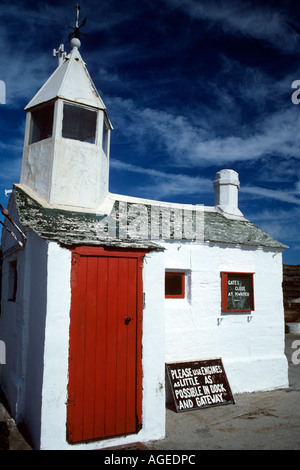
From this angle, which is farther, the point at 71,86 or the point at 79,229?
the point at 71,86

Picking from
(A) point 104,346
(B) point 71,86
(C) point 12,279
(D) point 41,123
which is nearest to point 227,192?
(B) point 71,86

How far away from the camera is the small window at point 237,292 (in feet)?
27.8

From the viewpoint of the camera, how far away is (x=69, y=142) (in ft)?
25.7

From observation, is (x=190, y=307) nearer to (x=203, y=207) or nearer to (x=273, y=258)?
(x=273, y=258)

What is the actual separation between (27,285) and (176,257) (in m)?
3.50

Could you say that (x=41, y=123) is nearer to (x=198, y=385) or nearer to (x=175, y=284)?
(x=175, y=284)

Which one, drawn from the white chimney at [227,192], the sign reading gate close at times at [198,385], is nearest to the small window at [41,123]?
the white chimney at [227,192]

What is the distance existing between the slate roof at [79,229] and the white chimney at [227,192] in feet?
5.69

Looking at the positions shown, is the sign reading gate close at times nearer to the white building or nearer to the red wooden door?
the white building

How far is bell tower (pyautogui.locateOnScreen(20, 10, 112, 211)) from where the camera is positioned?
770cm

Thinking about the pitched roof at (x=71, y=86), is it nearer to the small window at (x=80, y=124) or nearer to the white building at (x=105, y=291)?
the white building at (x=105, y=291)

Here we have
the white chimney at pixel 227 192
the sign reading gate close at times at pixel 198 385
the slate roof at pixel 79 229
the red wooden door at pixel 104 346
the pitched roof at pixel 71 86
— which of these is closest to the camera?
the red wooden door at pixel 104 346

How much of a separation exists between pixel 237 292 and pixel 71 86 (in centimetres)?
683
